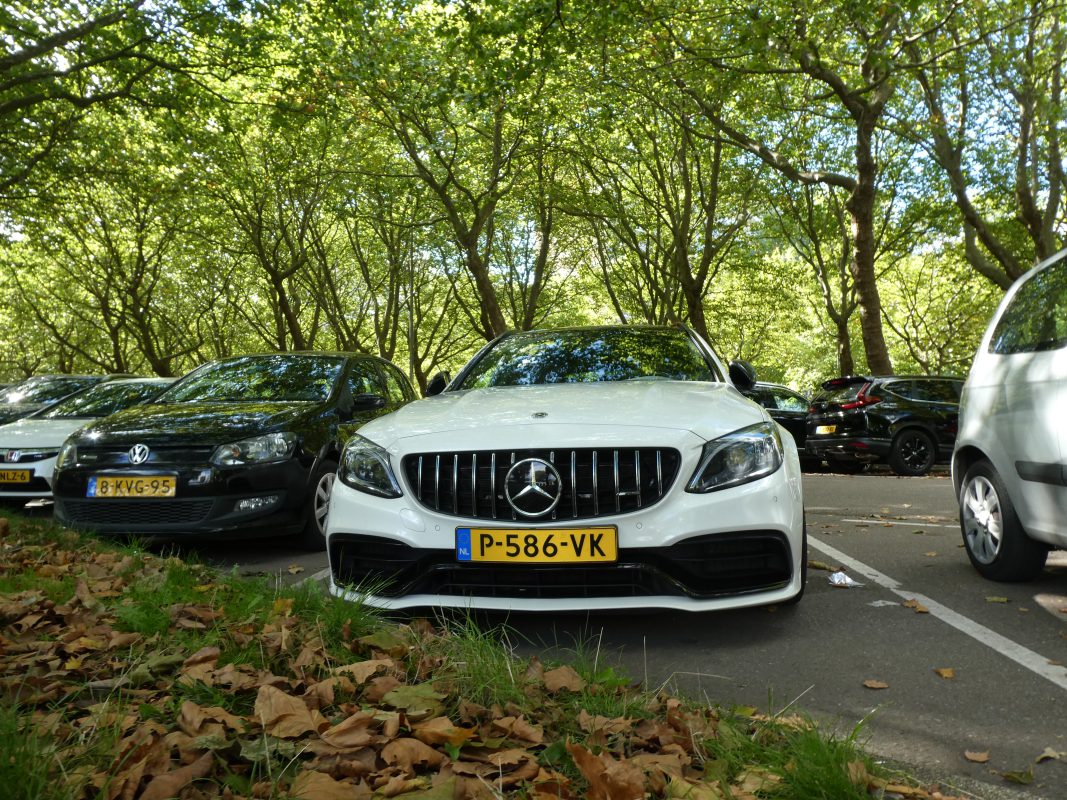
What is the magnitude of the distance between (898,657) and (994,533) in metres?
1.60

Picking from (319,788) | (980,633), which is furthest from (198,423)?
(980,633)

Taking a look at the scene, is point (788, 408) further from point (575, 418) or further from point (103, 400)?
point (575, 418)

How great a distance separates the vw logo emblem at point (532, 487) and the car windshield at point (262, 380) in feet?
A: 11.7

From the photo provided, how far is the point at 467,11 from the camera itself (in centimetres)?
1147

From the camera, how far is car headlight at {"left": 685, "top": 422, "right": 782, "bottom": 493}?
347 cm

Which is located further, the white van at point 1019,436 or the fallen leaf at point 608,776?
the white van at point 1019,436

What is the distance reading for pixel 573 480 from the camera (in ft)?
11.4

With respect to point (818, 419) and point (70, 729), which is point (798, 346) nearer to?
point (818, 419)

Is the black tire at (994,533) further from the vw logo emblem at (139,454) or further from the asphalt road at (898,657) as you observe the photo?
the vw logo emblem at (139,454)

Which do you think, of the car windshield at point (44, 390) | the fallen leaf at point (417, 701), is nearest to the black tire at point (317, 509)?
the fallen leaf at point (417, 701)

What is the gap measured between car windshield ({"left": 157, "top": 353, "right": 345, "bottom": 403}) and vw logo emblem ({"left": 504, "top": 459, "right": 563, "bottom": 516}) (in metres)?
3.56

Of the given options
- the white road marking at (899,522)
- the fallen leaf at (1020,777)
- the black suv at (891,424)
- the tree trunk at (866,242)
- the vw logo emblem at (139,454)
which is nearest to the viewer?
the fallen leaf at (1020,777)

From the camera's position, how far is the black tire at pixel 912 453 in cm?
1315

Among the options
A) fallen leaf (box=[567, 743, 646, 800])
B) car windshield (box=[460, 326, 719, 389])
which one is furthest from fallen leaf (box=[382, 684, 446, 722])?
car windshield (box=[460, 326, 719, 389])
